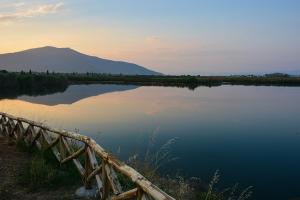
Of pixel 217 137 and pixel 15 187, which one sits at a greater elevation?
pixel 15 187

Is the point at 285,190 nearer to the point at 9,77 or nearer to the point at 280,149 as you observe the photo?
the point at 280,149

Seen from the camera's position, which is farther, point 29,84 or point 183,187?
point 29,84

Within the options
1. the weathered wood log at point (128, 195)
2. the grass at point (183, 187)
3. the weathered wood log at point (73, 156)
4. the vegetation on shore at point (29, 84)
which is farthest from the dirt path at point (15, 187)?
the vegetation on shore at point (29, 84)

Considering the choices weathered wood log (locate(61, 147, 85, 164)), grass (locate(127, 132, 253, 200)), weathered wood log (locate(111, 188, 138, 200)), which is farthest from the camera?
grass (locate(127, 132, 253, 200))

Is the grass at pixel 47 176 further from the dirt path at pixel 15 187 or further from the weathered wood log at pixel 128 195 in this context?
the weathered wood log at pixel 128 195

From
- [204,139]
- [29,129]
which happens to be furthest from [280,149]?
[29,129]

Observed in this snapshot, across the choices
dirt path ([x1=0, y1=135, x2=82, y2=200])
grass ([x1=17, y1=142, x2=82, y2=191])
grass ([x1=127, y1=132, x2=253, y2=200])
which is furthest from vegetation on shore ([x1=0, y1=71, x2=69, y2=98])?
grass ([x1=17, y1=142, x2=82, y2=191])

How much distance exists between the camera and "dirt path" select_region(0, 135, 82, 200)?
409 inches

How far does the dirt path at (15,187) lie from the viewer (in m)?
10.4

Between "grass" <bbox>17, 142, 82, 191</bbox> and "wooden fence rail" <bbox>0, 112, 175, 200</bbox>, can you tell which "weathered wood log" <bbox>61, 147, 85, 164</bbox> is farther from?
"grass" <bbox>17, 142, 82, 191</bbox>

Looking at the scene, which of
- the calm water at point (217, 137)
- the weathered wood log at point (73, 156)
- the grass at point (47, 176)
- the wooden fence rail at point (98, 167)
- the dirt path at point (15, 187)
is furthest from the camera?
the calm water at point (217, 137)

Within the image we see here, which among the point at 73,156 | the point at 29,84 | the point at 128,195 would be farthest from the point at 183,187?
A: the point at 29,84

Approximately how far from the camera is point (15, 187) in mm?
11047

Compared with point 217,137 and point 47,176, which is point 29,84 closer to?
point 217,137
